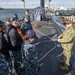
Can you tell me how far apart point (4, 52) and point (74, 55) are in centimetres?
547

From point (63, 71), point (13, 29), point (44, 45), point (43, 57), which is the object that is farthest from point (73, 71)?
point (44, 45)

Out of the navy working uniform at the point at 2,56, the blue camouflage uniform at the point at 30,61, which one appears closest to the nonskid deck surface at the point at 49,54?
the blue camouflage uniform at the point at 30,61

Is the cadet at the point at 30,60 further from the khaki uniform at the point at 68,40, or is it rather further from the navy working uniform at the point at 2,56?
the khaki uniform at the point at 68,40

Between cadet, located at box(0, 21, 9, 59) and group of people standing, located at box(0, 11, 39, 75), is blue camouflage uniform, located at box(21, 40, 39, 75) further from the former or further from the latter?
cadet, located at box(0, 21, 9, 59)

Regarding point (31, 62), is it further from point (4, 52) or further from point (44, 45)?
point (44, 45)

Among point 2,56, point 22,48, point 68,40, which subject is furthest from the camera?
point 68,40

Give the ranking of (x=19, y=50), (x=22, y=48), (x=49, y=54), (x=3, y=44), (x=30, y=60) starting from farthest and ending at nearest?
(x=49, y=54), (x=19, y=50), (x=22, y=48), (x=3, y=44), (x=30, y=60)

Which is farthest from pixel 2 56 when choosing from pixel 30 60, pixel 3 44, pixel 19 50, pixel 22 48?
pixel 19 50

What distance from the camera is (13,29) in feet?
32.6

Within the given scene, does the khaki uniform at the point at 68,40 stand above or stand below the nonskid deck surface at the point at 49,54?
above

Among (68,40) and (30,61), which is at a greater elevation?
(68,40)

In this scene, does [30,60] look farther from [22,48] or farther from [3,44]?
[3,44]

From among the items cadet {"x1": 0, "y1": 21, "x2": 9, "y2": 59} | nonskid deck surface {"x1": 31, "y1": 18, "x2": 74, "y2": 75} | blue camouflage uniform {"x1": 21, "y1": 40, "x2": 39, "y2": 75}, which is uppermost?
cadet {"x1": 0, "y1": 21, "x2": 9, "y2": 59}

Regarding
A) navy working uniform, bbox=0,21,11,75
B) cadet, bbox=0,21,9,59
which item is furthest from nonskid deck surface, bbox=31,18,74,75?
navy working uniform, bbox=0,21,11,75
